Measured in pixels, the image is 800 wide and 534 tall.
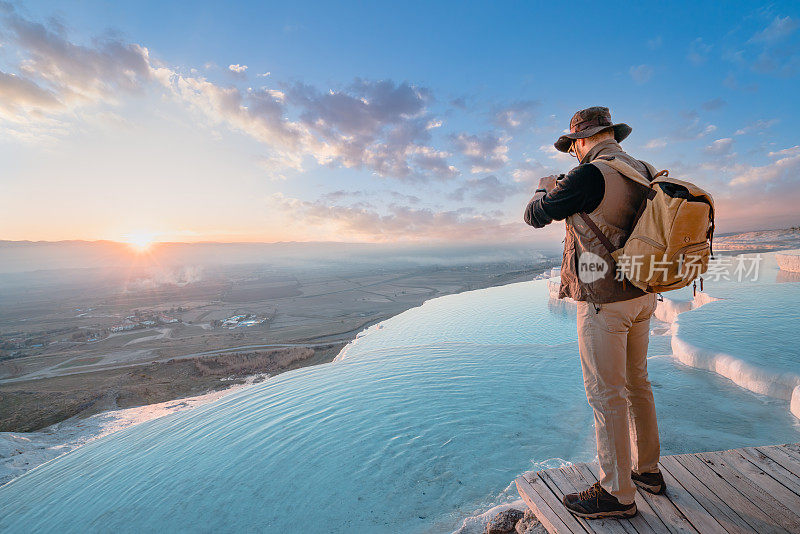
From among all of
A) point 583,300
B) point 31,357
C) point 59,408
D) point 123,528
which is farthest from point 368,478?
point 31,357

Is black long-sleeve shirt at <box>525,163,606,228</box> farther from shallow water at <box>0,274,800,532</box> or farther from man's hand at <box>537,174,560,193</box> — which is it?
shallow water at <box>0,274,800,532</box>

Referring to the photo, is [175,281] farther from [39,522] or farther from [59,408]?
[39,522]

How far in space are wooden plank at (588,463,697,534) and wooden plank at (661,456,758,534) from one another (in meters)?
0.18

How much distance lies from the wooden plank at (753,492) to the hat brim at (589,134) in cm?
216

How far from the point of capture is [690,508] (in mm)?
1737

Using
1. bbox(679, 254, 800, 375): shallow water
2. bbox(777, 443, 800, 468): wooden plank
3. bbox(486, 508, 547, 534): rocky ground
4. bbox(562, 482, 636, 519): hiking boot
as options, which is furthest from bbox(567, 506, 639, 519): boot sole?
bbox(679, 254, 800, 375): shallow water

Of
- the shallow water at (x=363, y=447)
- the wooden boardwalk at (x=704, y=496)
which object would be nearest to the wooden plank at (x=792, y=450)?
the wooden boardwalk at (x=704, y=496)

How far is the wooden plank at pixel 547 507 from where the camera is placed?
1.65 meters

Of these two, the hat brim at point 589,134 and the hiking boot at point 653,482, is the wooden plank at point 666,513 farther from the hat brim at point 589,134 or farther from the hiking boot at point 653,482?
the hat brim at point 589,134

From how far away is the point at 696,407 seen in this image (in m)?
3.92

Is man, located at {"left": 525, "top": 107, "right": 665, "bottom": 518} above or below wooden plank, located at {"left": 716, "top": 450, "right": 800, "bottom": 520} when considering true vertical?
above

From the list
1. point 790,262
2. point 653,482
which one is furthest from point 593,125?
point 790,262

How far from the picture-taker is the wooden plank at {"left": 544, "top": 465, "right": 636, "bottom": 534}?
64.1 inches

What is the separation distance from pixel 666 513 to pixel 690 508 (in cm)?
15
